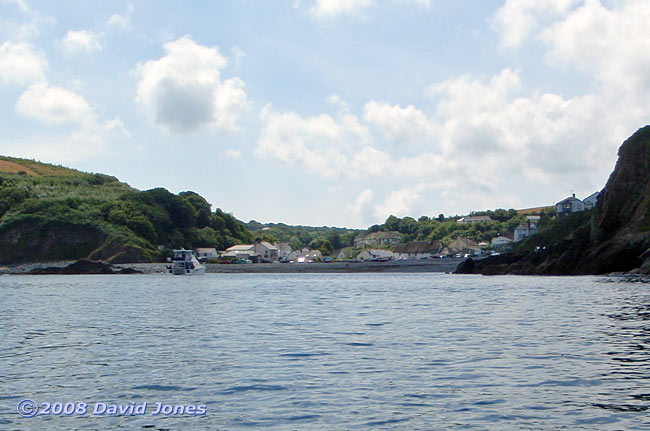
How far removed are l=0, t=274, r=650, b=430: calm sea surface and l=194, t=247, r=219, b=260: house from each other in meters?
134

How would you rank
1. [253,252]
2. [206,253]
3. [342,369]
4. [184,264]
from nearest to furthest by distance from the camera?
[342,369]
[184,264]
[206,253]
[253,252]

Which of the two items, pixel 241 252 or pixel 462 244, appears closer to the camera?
pixel 241 252

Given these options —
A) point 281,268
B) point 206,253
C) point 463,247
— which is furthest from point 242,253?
point 463,247

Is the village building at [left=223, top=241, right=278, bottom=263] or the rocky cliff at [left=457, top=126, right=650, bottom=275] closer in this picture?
the rocky cliff at [left=457, top=126, right=650, bottom=275]

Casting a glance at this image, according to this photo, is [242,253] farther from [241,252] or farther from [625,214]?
[625,214]

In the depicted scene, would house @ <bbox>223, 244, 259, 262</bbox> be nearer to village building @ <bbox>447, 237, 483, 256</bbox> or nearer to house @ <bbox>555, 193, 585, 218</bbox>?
village building @ <bbox>447, 237, 483, 256</bbox>

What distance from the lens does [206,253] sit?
16900 cm

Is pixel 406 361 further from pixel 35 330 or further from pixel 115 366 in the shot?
pixel 35 330

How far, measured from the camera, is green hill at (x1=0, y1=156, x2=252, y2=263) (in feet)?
473

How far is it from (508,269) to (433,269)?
83.8 feet

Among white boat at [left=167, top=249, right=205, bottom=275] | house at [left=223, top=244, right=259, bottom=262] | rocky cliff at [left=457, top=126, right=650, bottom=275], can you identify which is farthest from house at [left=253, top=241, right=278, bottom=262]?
rocky cliff at [left=457, top=126, right=650, bottom=275]

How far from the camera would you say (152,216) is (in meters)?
163

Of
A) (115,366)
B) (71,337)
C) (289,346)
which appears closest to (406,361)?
(289,346)

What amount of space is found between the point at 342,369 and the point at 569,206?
12367cm
